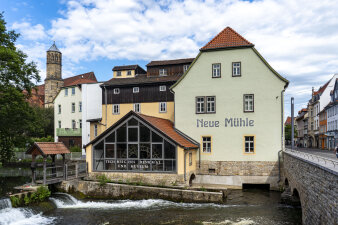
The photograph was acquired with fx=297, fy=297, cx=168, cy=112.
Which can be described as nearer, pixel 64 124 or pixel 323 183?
pixel 323 183

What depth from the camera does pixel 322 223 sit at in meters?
8.64

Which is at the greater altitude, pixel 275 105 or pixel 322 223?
pixel 275 105

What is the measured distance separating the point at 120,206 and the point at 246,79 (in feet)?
42.7

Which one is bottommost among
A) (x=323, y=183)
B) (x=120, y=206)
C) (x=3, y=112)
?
(x=120, y=206)

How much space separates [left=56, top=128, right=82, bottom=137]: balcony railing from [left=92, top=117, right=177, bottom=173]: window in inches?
849

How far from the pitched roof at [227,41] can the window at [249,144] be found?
7019 millimetres

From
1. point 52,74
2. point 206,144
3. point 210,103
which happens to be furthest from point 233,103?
point 52,74

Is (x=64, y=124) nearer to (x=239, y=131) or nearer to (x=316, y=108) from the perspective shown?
(x=239, y=131)

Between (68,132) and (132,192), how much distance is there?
27.1m

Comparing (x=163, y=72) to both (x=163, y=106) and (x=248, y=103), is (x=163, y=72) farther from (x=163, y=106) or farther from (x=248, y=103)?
(x=248, y=103)

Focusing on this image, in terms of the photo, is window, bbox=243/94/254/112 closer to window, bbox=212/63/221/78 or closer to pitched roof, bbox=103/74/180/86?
window, bbox=212/63/221/78

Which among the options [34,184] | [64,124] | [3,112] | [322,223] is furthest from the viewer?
[64,124]

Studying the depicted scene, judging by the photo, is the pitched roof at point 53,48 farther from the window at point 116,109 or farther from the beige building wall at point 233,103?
the beige building wall at point 233,103

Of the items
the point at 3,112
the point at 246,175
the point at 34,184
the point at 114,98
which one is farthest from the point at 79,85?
the point at 246,175
